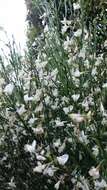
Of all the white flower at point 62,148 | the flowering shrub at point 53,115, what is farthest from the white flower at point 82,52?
the white flower at point 62,148

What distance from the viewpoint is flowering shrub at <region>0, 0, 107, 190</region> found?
2.38m

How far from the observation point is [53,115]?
2670 mm

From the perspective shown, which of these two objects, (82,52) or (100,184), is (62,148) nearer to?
(100,184)

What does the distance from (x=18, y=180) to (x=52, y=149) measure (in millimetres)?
402

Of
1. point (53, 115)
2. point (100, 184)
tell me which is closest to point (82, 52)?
point (53, 115)

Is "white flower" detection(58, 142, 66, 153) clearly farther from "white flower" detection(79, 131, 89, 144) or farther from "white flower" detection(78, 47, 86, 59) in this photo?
"white flower" detection(78, 47, 86, 59)

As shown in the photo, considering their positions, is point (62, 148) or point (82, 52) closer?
point (62, 148)

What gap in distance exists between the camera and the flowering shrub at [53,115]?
238 cm

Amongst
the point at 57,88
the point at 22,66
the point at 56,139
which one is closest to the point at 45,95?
the point at 57,88

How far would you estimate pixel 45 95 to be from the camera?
8.93 feet

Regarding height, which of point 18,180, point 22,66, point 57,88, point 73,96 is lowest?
point 18,180

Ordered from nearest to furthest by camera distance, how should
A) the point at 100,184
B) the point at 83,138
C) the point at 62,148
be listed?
the point at 100,184 < the point at 83,138 < the point at 62,148

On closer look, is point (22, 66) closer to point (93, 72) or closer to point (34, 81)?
point (34, 81)

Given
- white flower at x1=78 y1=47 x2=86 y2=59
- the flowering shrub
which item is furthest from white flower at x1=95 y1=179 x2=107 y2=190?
white flower at x1=78 y1=47 x2=86 y2=59
